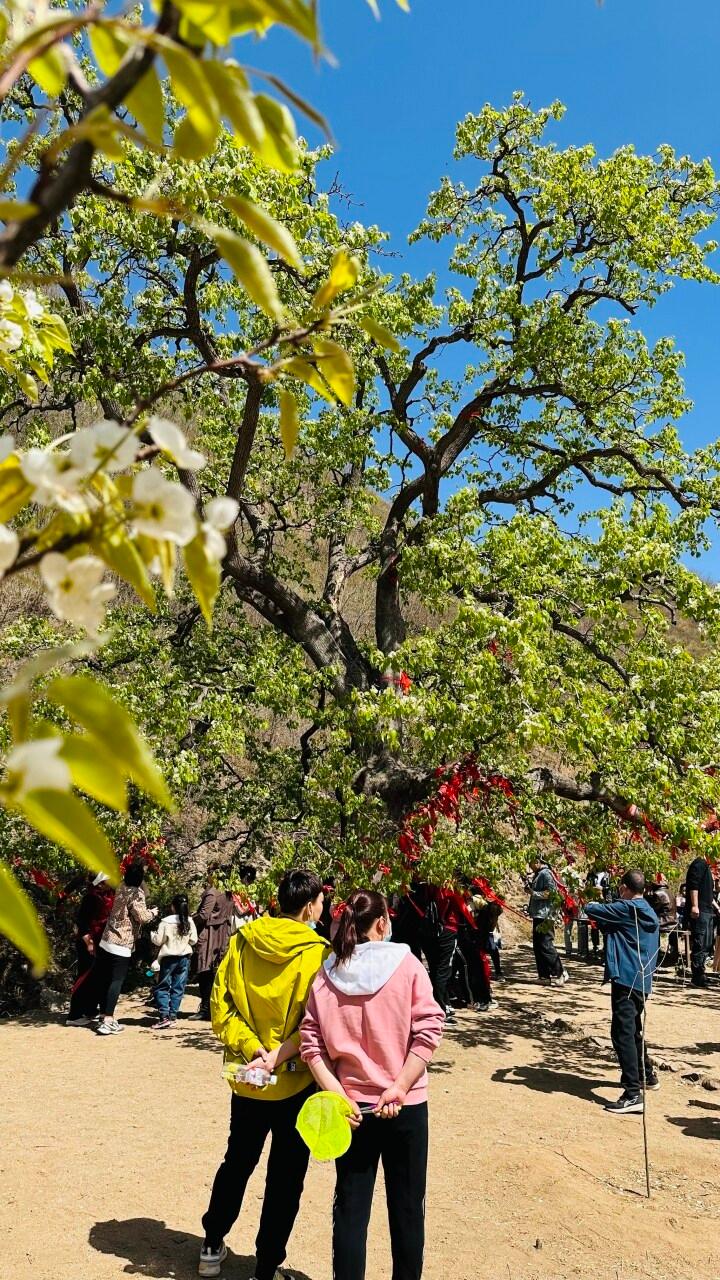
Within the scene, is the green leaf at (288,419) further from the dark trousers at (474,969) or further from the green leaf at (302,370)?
the dark trousers at (474,969)

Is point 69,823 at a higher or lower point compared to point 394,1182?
higher

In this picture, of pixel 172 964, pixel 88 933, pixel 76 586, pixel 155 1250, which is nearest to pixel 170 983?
pixel 172 964

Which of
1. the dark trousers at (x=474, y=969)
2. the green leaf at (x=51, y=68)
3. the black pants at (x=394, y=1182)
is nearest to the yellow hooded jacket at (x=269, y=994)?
the black pants at (x=394, y=1182)

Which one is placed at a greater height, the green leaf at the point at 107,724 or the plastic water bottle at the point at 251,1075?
the green leaf at the point at 107,724

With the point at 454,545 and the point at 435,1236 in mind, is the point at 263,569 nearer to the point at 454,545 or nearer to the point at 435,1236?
the point at 454,545

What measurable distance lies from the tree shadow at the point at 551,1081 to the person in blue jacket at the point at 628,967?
0.36 metres

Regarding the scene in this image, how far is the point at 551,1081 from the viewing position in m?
7.34

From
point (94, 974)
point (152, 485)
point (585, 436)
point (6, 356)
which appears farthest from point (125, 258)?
point (152, 485)

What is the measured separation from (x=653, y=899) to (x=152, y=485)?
9565 millimetres

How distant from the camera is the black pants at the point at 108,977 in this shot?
28.5 ft

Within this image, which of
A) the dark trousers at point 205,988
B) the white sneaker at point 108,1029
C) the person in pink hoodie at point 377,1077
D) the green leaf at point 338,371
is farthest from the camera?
the dark trousers at point 205,988

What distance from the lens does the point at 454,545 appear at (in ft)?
26.8

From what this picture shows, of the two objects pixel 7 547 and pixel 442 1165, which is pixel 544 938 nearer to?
pixel 442 1165

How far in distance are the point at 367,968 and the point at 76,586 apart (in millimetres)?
2714
